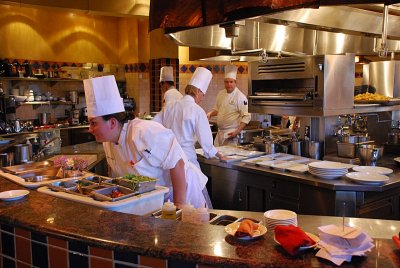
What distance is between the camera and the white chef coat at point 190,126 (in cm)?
421

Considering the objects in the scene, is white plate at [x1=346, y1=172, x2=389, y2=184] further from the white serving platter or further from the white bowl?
the white bowl

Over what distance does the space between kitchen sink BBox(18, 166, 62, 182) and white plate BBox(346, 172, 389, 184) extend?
2.22 metres

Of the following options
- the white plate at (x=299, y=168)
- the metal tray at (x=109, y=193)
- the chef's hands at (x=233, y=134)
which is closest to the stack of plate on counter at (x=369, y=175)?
the white plate at (x=299, y=168)

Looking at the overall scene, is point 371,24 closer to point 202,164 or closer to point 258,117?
point 202,164

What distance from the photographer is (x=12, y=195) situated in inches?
85.7

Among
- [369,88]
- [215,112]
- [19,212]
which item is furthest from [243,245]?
[215,112]

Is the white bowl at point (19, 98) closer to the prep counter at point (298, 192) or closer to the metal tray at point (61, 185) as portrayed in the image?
the prep counter at point (298, 192)

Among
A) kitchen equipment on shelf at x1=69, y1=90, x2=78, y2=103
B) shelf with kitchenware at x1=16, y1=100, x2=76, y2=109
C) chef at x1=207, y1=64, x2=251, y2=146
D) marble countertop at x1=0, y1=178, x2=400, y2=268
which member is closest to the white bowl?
shelf with kitchenware at x1=16, y1=100, x2=76, y2=109

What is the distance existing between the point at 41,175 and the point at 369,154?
110 inches

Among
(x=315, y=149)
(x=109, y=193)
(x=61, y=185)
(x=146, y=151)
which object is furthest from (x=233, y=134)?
(x=109, y=193)

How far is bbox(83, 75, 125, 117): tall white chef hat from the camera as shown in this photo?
2.57m

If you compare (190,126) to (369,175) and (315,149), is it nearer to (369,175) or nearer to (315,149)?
(315,149)

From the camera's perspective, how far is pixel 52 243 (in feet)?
5.75

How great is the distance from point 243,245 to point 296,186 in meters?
2.03
